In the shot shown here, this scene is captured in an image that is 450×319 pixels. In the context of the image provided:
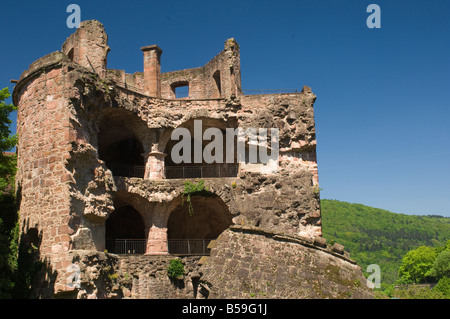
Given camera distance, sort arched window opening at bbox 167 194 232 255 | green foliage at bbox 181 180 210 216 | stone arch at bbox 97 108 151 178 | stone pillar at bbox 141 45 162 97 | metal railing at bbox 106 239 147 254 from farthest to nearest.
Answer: arched window opening at bbox 167 194 232 255
stone pillar at bbox 141 45 162 97
metal railing at bbox 106 239 147 254
stone arch at bbox 97 108 151 178
green foliage at bbox 181 180 210 216

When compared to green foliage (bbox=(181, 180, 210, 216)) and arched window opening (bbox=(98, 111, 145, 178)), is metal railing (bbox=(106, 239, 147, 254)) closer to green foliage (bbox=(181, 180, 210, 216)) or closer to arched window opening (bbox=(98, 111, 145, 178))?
green foliage (bbox=(181, 180, 210, 216))

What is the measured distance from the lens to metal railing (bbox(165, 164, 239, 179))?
86.8ft

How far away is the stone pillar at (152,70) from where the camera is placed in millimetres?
27578

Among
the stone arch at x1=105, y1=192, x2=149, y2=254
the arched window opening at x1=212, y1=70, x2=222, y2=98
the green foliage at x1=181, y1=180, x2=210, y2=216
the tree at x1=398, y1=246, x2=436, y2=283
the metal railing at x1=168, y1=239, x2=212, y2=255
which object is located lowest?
the tree at x1=398, y1=246, x2=436, y2=283

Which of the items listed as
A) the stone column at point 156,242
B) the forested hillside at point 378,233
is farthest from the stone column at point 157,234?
the forested hillside at point 378,233

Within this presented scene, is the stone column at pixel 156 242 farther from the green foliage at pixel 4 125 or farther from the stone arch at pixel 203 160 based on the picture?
the green foliage at pixel 4 125

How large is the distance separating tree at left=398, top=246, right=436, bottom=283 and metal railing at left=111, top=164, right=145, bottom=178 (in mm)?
45164

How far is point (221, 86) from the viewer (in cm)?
2789

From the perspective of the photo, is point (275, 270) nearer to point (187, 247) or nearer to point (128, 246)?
point (187, 247)

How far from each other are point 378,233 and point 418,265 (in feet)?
98.9

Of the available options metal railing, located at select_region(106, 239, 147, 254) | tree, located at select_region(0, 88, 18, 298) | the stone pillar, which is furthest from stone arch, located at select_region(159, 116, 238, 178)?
tree, located at select_region(0, 88, 18, 298)

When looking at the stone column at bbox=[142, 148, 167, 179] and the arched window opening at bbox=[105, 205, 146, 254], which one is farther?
the arched window opening at bbox=[105, 205, 146, 254]
